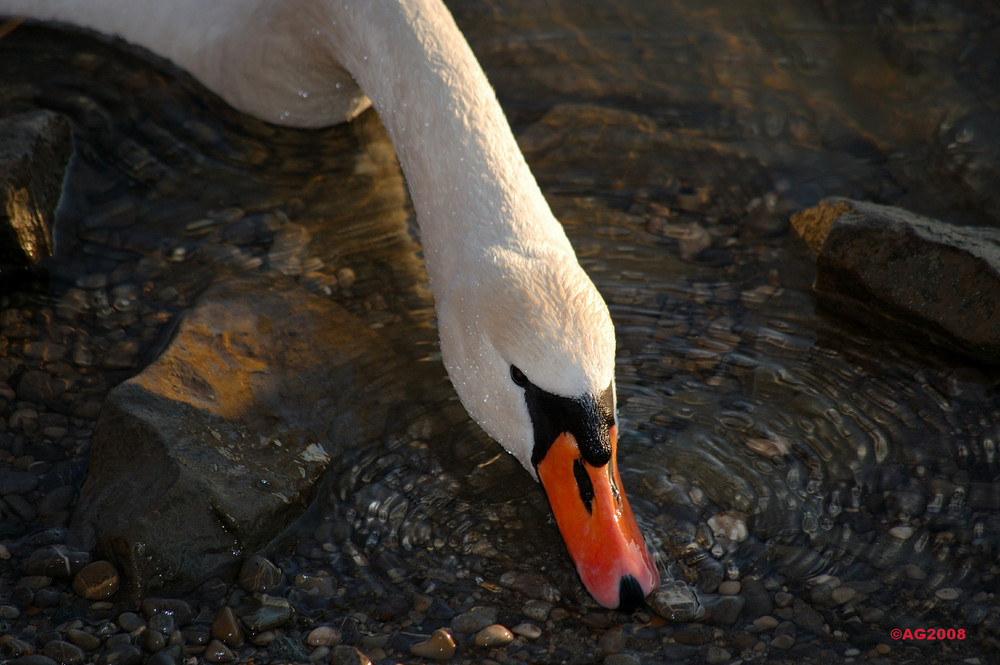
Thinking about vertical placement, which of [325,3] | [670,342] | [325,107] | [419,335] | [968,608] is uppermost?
[325,3]

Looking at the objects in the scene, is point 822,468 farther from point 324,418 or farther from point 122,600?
point 122,600

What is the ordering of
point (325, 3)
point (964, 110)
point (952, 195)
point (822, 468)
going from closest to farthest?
point (822, 468) → point (325, 3) → point (952, 195) → point (964, 110)

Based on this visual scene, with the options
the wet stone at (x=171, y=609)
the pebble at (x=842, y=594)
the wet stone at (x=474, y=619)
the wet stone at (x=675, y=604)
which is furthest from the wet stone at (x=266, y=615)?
the pebble at (x=842, y=594)

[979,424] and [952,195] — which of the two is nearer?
[979,424]

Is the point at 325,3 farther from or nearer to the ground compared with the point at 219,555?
farther from the ground

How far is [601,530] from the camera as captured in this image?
3746 mm

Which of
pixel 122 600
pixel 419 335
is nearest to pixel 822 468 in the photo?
pixel 419 335

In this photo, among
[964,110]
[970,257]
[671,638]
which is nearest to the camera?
[671,638]

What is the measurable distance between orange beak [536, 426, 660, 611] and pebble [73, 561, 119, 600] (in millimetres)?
1652

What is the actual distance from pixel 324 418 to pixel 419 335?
73 cm

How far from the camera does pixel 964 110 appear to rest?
22.4ft

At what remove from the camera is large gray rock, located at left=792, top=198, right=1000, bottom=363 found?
191 inches

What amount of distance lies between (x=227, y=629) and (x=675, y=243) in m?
3.18

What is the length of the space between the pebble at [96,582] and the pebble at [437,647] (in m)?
1.13
